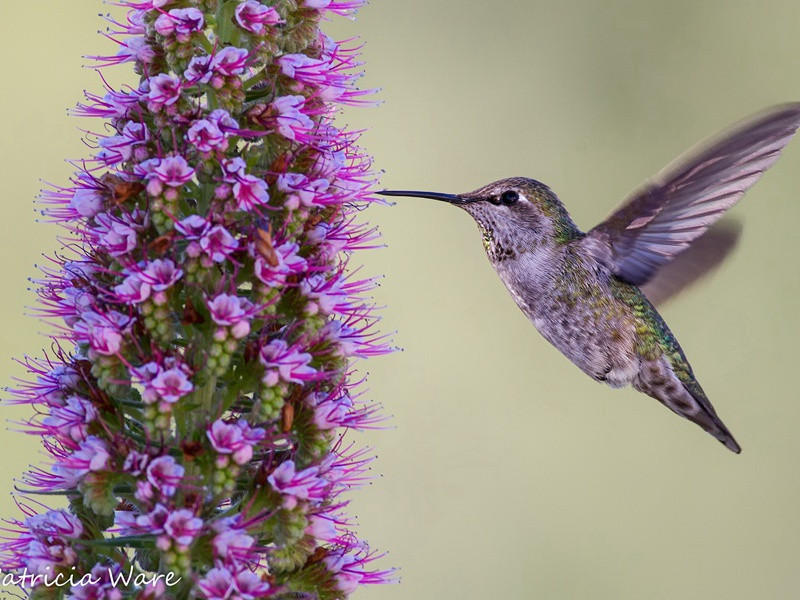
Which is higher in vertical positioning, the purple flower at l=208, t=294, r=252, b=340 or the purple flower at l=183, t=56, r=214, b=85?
the purple flower at l=183, t=56, r=214, b=85

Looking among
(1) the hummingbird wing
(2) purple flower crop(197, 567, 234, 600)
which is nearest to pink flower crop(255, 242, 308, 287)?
(2) purple flower crop(197, 567, 234, 600)

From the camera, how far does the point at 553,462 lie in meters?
9.13

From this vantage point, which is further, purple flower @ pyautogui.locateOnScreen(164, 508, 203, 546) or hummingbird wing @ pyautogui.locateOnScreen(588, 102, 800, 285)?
hummingbird wing @ pyautogui.locateOnScreen(588, 102, 800, 285)

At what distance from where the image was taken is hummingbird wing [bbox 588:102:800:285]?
18.1 ft

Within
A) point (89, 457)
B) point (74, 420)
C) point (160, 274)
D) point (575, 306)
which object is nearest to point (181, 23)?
point (160, 274)

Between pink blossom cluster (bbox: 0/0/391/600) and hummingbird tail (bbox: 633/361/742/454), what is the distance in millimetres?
2269

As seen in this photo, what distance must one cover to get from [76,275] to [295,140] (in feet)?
3.04

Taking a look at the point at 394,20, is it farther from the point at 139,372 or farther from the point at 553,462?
the point at 139,372

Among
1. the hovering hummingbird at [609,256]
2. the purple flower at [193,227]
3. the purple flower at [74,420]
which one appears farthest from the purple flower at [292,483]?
the hovering hummingbird at [609,256]

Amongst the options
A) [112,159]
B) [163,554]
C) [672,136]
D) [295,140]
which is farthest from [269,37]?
[672,136]

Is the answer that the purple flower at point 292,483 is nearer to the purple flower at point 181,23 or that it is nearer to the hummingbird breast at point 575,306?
the purple flower at point 181,23

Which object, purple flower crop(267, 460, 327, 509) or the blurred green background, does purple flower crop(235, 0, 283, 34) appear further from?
the blurred green background

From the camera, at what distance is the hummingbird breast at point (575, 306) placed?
602cm

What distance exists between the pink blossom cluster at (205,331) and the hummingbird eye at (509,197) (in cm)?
160
